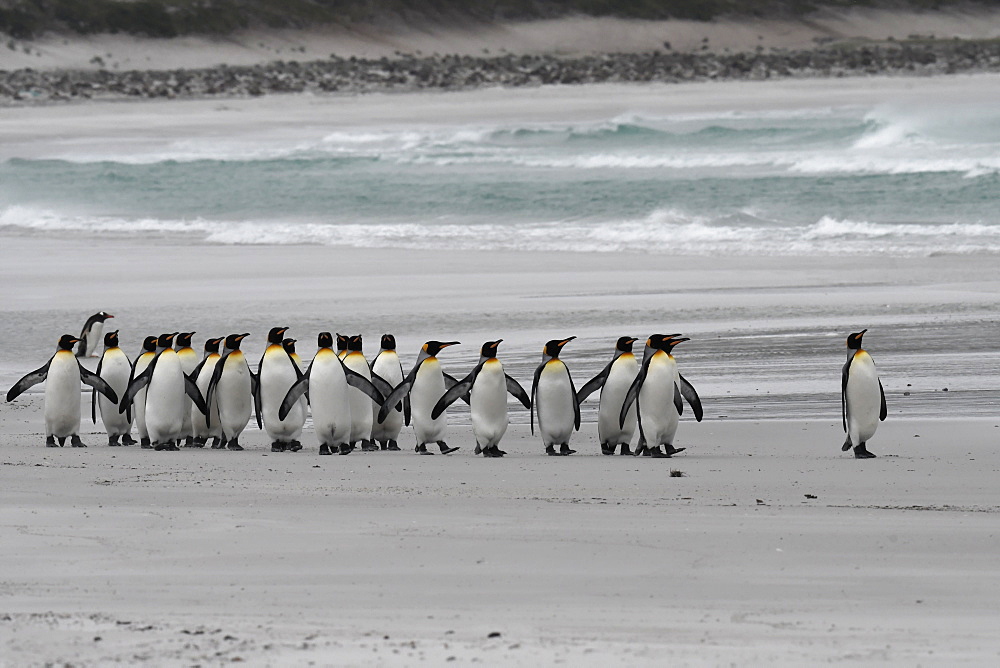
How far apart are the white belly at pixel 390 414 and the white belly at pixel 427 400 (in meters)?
0.34

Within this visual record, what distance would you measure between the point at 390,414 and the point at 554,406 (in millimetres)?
953

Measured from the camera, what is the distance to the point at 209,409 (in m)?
7.45

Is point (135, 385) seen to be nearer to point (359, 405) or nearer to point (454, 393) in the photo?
point (359, 405)

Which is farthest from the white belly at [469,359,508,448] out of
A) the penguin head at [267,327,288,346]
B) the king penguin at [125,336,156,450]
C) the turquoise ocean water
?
the turquoise ocean water

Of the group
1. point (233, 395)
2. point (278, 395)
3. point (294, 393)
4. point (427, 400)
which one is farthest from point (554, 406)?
point (233, 395)

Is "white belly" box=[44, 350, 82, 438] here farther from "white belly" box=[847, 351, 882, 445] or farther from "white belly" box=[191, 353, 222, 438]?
"white belly" box=[847, 351, 882, 445]

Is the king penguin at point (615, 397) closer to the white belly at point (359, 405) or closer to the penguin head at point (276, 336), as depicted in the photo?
the white belly at point (359, 405)

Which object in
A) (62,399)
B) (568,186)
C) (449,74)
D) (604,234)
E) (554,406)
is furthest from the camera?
(449,74)

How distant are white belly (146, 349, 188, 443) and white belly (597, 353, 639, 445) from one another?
2.00 meters

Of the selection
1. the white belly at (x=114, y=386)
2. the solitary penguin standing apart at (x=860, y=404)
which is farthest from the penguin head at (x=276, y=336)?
the solitary penguin standing apart at (x=860, y=404)

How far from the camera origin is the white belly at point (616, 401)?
705cm

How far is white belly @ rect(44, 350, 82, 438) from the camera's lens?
7.18m

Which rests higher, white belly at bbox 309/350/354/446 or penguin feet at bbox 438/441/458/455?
white belly at bbox 309/350/354/446

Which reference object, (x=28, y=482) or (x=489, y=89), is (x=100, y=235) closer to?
(x=28, y=482)
